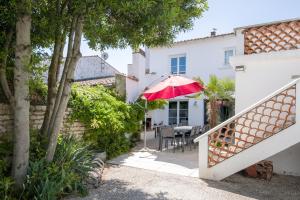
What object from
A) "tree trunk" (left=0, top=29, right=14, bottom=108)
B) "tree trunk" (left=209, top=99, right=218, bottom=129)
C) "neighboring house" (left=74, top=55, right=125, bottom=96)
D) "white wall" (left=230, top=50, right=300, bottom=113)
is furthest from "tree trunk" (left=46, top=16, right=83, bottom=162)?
"neighboring house" (left=74, top=55, right=125, bottom=96)

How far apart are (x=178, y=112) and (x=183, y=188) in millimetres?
14633

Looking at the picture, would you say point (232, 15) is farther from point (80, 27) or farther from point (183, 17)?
point (80, 27)

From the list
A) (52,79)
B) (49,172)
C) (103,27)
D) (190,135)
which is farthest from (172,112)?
(49,172)

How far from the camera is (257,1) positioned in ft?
36.8

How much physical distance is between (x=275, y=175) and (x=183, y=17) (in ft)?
20.2

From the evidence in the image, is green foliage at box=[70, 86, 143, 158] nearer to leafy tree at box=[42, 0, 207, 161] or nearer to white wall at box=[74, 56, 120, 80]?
leafy tree at box=[42, 0, 207, 161]

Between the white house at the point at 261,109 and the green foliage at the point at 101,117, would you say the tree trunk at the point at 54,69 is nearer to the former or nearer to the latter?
the green foliage at the point at 101,117

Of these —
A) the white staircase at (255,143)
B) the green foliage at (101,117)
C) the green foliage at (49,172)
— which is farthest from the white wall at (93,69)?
the white staircase at (255,143)

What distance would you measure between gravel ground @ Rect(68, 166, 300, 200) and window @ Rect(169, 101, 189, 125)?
12.7 m

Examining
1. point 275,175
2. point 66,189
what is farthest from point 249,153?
point 66,189

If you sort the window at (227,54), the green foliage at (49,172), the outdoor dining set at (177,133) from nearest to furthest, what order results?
the green foliage at (49,172), the outdoor dining set at (177,133), the window at (227,54)

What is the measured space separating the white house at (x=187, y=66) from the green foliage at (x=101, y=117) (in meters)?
5.78

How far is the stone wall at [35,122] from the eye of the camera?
7938 millimetres

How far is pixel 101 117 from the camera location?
1097 centimetres
